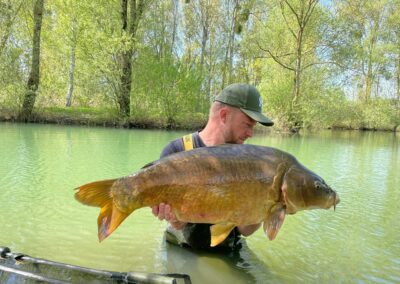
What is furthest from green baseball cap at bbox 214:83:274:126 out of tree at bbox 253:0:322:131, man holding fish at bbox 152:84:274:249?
tree at bbox 253:0:322:131

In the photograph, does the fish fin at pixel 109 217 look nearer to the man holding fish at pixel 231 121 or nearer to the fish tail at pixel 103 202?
the fish tail at pixel 103 202

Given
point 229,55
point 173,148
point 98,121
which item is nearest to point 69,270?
point 173,148

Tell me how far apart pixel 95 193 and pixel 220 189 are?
2.73 ft

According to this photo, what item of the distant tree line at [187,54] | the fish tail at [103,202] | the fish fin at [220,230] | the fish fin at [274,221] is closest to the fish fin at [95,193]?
the fish tail at [103,202]

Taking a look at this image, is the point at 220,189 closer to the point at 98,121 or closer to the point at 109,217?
the point at 109,217

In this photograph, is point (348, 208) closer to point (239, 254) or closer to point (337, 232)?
point (337, 232)

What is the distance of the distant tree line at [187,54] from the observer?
2683 centimetres

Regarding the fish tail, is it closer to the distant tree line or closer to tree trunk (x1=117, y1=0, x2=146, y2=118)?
the distant tree line

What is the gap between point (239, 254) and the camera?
4758 millimetres

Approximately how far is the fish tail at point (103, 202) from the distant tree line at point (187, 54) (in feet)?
80.3

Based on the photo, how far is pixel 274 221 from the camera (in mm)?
2832

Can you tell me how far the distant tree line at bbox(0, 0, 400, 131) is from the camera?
88.0 feet

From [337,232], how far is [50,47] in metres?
29.9

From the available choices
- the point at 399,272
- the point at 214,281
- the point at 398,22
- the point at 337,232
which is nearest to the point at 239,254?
the point at 214,281
